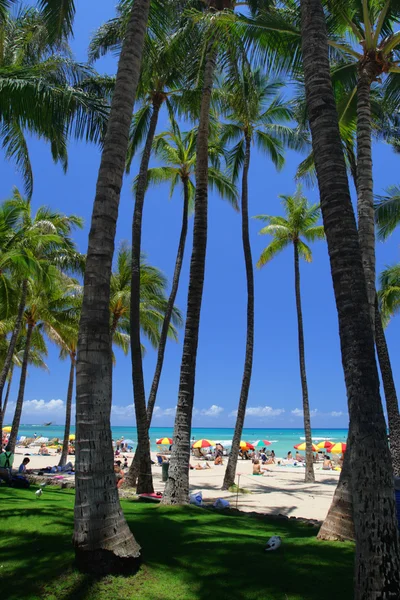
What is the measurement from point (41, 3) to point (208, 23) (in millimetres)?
3660

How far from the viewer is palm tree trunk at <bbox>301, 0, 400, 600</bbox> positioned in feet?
A: 10.9

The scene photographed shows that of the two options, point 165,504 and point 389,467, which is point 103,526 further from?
point 165,504

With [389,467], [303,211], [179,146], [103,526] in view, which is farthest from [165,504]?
[303,211]

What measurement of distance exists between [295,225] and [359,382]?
21.2m

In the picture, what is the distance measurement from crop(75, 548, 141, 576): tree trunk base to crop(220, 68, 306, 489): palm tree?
40.6 feet

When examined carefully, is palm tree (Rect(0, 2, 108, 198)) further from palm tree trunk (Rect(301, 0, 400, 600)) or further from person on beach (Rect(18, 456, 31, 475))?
person on beach (Rect(18, 456, 31, 475))

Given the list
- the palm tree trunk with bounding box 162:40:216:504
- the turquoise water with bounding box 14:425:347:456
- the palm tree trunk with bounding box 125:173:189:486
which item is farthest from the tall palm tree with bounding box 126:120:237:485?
the turquoise water with bounding box 14:425:347:456

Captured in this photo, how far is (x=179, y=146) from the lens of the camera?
809 inches

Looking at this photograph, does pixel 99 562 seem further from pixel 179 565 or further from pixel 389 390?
pixel 389 390

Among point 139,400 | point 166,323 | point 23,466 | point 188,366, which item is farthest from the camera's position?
point 166,323

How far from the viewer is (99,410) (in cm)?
487

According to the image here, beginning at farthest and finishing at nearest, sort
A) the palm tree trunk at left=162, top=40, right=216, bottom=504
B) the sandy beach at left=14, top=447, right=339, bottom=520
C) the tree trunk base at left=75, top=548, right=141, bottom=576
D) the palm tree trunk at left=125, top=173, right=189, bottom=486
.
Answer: the palm tree trunk at left=125, top=173, right=189, bottom=486 → the sandy beach at left=14, top=447, right=339, bottom=520 → the palm tree trunk at left=162, top=40, right=216, bottom=504 → the tree trunk base at left=75, top=548, right=141, bottom=576

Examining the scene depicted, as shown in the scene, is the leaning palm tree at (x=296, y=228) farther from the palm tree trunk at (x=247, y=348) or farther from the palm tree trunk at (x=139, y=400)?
the palm tree trunk at (x=139, y=400)

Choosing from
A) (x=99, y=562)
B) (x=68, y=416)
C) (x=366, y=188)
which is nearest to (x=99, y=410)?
(x=99, y=562)
